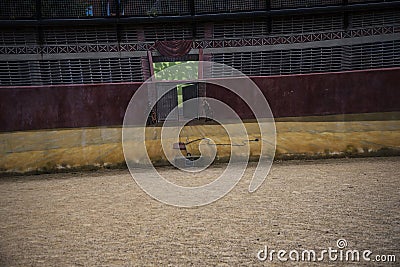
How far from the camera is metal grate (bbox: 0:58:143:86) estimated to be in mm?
14078

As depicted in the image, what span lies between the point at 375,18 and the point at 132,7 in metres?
8.23

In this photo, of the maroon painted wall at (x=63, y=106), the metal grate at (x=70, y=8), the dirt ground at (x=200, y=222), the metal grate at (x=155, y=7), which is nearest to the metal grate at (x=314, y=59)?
the metal grate at (x=155, y=7)

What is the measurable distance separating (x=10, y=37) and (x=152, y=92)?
7.95 metres

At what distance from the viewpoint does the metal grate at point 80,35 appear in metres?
14.9

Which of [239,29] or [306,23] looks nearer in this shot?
[306,23]

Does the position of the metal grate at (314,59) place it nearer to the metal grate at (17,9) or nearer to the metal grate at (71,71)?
the metal grate at (71,71)

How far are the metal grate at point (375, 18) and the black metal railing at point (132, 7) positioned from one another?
59 cm

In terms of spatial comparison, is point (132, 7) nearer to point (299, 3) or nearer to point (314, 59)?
point (299, 3)

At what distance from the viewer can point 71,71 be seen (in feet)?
47.0

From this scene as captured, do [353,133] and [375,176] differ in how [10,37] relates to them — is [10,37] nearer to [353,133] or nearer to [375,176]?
[353,133]

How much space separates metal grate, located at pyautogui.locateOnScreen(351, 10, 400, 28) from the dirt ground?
833cm

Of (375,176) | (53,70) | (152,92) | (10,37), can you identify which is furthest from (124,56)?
(375,176)

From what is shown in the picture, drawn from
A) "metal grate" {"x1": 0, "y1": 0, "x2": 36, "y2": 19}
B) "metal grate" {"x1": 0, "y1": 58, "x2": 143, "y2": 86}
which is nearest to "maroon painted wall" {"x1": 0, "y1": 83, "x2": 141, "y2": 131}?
"metal grate" {"x1": 0, "y1": 58, "x2": 143, "y2": 86}

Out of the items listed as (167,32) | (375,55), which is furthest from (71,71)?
(375,55)
